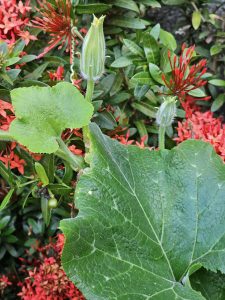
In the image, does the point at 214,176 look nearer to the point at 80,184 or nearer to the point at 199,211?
the point at 199,211

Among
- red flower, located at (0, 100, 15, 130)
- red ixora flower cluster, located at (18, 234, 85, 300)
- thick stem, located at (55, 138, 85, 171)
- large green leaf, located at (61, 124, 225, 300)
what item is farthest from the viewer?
red ixora flower cluster, located at (18, 234, 85, 300)

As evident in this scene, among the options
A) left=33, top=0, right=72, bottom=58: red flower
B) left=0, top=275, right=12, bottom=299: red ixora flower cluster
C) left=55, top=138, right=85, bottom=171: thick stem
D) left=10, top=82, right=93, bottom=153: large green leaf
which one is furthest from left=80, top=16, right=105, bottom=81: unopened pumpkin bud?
left=0, top=275, right=12, bottom=299: red ixora flower cluster

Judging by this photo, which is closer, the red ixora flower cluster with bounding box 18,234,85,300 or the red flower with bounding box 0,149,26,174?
the red flower with bounding box 0,149,26,174

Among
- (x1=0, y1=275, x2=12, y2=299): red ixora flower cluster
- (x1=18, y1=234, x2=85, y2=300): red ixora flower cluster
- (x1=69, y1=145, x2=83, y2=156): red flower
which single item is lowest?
(x1=0, y1=275, x2=12, y2=299): red ixora flower cluster

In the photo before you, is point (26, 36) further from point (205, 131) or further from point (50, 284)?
point (50, 284)

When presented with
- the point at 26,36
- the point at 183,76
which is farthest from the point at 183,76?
the point at 26,36

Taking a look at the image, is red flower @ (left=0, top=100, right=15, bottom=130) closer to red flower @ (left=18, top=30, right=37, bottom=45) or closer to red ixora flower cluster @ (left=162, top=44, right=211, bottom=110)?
red flower @ (left=18, top=30, right=37, bottom=45)

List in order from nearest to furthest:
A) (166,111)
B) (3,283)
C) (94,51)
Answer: (94,51)
(166,111)
(3,283)
